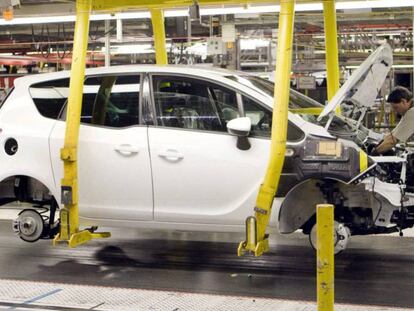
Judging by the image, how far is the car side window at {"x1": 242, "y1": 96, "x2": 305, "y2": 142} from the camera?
6348mm

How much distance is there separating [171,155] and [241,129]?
0.71 m

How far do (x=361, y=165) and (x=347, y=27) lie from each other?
904 centimetres

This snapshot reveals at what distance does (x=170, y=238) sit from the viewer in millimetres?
8312

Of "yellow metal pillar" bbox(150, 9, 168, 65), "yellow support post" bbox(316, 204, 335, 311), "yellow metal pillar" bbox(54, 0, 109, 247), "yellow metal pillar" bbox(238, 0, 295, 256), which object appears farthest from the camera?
"yellow metal pillar" bbox(150, 9, 168, 65)

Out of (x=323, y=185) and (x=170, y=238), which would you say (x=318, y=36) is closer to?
(x=170, y=238)

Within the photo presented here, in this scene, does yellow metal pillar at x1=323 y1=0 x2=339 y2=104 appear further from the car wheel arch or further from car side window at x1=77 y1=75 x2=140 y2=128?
the car wheel arch

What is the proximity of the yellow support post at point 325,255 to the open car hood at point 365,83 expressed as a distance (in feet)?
8.35

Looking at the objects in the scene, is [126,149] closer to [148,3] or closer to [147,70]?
[147,70]

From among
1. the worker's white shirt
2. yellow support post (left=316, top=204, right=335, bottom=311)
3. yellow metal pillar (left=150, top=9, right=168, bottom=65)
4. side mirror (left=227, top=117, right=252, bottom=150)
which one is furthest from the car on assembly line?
yellow support post (left=316, top=204, right=335, bottom=311)

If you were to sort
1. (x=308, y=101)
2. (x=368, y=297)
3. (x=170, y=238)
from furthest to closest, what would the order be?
(x=170, y=238) → (x=308, y=101) → (x=368, y=297)

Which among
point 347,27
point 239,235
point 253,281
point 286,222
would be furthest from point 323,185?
point 347,27

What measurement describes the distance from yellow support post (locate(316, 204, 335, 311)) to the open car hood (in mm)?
2545

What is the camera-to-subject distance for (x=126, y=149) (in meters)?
6.57

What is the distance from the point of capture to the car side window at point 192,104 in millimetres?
6562
